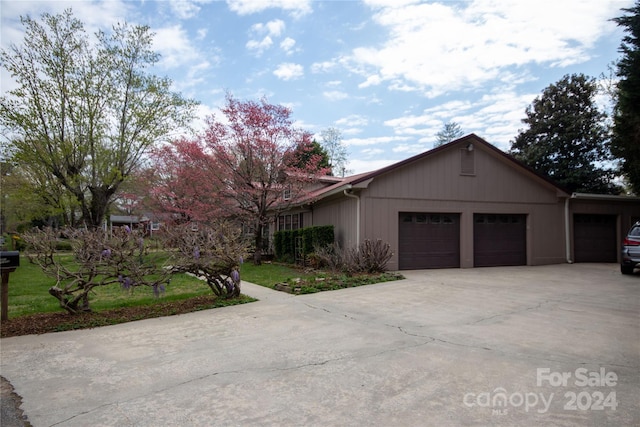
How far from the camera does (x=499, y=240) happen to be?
1480 cm

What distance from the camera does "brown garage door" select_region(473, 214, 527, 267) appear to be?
47.1 feet

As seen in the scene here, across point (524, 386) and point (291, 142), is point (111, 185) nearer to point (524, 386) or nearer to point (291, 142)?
point (291, 142)

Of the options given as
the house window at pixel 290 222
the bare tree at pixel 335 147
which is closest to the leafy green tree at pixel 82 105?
the house window at pixel 290 222

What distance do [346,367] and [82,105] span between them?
50.6 ft

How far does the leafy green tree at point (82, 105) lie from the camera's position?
14.0 meters

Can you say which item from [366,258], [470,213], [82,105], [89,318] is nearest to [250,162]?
[366,258]

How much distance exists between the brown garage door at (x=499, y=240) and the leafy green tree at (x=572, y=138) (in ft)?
30.7

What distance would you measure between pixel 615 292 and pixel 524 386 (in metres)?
6.94

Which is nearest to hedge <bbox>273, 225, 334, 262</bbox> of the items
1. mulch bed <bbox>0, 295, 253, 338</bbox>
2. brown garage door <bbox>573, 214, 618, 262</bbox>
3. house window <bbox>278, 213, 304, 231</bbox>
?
house window <bbox>278, 213, 304, 231</bbox>

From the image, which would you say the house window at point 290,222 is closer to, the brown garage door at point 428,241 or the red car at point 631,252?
the brown garage door at point 428,241

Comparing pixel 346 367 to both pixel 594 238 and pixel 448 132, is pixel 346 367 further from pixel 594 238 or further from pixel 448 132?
pixel 448 132

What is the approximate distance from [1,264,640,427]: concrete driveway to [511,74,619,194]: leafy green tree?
1836cm

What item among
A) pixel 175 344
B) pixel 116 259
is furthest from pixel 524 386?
pixel 116 259

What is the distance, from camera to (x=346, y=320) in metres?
6.14
